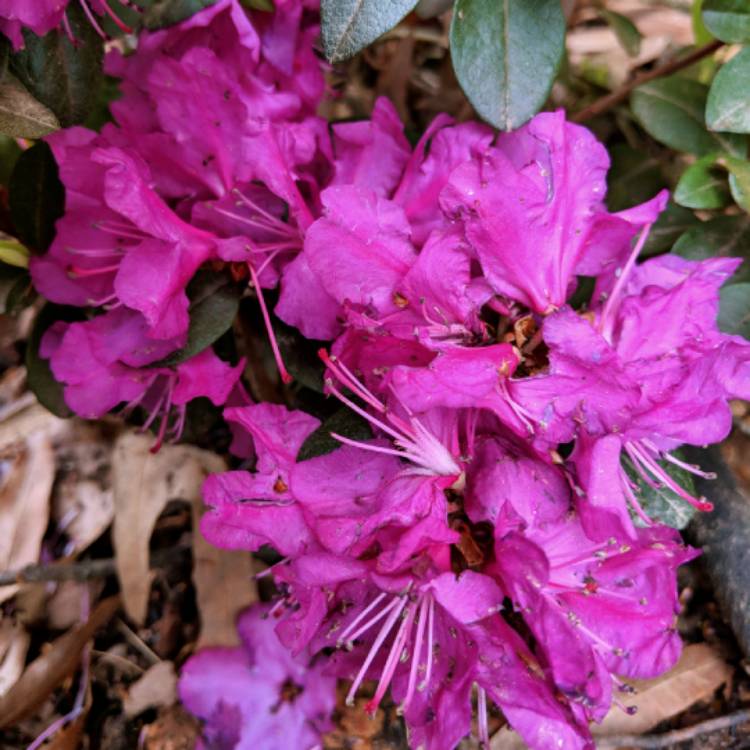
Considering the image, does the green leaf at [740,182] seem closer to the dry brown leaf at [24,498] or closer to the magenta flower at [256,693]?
the magenta flower at [256,693]

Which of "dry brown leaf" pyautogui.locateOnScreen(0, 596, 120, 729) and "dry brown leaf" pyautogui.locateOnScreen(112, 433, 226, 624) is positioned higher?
"dry brown leaf" pyautogui.locateOnScreen(112, 433, 226, 624)

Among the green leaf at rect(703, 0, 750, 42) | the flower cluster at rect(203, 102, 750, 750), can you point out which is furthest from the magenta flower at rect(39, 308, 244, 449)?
the green leaf at rect(703, 0, 750, 42)

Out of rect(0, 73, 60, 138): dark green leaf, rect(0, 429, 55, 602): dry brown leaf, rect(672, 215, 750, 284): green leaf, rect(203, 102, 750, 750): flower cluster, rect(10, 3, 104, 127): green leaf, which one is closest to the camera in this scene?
rect(203, 102, 750, 750): flower cluster

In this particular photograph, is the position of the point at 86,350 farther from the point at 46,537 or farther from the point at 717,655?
the point at 717,655

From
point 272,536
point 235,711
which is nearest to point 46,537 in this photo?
point 235,711

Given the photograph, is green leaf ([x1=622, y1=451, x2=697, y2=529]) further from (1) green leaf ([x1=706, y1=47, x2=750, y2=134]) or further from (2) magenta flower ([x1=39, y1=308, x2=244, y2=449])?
(2) magenta flower ([x1=39, y1=308, x2=244, y2=449])

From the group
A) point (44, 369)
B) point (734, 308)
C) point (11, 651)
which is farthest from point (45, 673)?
point (734, 308)

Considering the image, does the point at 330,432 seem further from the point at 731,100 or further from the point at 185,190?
the point at 731,100
